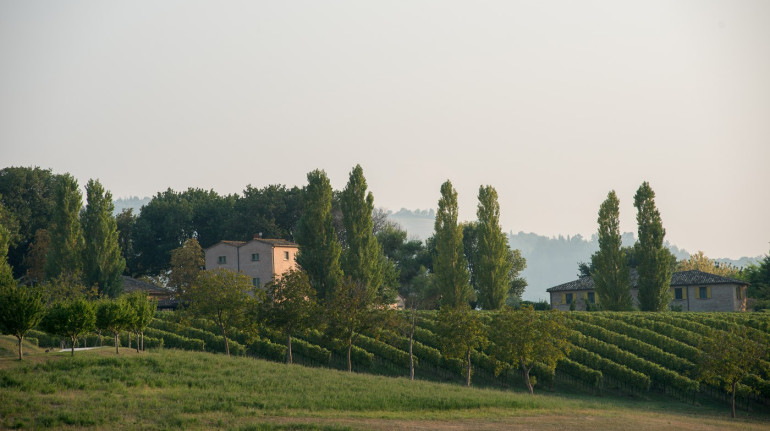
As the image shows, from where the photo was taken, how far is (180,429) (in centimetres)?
3222

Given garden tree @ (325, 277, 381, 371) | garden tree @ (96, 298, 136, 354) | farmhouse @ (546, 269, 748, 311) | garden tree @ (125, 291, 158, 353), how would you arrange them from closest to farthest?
garden tree @ (96, 298, 136, 354), garden tree @ (125, 291, 158, 353), garden tree @ (325, 277, 381, 371), farmhouse @ (546, 269, 748, 311)

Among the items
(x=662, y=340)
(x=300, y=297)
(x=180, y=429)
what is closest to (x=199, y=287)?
(x=300, y=297)

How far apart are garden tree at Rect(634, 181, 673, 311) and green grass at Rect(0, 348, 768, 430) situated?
29.9 metres

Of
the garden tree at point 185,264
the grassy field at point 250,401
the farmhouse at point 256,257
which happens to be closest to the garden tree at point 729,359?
the grassy field at point 250,401

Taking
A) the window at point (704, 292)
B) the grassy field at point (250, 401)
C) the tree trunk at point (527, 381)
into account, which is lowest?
the tree trunk at point (527, 381)

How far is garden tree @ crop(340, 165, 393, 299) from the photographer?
67.9 meters

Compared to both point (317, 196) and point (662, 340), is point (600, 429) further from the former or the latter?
point (317, 196)

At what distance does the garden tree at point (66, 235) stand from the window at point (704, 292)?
218 feet

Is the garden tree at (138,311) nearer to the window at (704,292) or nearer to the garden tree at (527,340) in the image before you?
the garden tree at (527,340)

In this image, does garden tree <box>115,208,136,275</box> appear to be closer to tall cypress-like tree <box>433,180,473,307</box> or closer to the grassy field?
tall cypress-like tree <box>433,180,473,307</box>

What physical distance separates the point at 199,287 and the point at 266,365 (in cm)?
1150

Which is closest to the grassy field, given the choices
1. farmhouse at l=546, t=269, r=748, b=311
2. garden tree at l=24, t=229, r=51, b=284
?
farmhouse at l=546, t=269, r=748, b=311

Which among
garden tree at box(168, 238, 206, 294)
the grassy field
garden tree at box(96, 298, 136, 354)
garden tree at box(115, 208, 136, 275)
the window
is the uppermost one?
garden tree at box(115, 208, 136, 275)

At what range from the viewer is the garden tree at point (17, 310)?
40969 mm
